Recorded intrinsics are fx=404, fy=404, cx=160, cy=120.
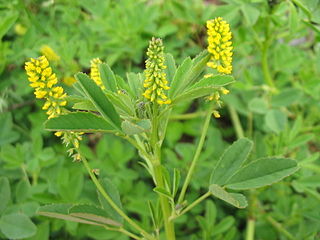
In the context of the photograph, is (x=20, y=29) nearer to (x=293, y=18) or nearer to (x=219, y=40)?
(x=293, y=18)

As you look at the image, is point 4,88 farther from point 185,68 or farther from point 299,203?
point 299,203

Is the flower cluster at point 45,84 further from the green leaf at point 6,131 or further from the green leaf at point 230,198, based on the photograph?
the green leaf at point 6,131

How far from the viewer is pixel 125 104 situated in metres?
1.05

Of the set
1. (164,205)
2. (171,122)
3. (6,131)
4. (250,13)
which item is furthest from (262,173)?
(6,131)

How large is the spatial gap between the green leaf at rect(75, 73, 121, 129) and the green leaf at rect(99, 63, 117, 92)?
4.2 inches

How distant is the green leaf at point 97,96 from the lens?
981 millimetres

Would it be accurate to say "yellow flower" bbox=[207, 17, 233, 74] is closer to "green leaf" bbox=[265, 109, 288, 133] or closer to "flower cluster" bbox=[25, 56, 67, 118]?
"flower cluster" bbox=[25, 56, 67, 118]

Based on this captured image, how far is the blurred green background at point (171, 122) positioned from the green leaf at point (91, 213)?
1.42 feet

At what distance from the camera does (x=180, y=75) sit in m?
1.10

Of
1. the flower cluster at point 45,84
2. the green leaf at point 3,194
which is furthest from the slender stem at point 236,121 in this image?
the flower cluster at point 45,84

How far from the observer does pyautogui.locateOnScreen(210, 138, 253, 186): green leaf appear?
4.04 feet

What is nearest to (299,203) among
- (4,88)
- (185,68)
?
(185,68)

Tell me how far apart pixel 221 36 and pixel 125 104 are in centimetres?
30

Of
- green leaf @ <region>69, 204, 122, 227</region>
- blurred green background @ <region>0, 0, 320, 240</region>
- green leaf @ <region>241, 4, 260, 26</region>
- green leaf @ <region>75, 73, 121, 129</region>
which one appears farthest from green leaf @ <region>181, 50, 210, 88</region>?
green leaf @ <region>241, 4, 260, 26</region>
